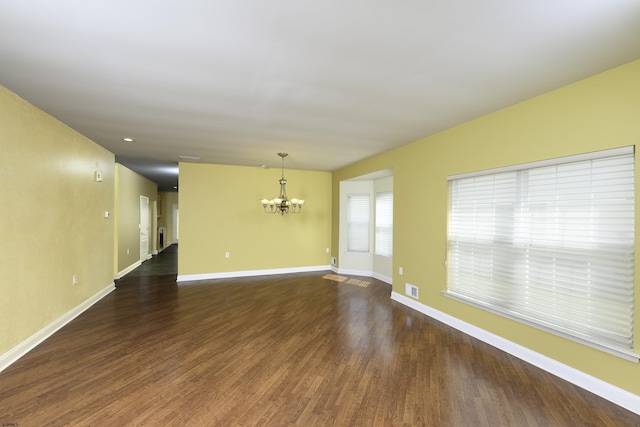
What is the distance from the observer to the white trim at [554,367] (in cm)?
218

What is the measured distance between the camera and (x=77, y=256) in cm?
400

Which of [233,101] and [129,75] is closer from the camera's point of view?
[129,75]

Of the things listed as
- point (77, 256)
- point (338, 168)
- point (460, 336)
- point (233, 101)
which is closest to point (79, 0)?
point (233, 101)

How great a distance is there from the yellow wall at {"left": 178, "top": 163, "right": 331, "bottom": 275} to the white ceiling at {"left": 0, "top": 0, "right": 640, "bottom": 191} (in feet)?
9.16

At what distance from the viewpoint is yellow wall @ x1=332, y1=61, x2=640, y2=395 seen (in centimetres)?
224

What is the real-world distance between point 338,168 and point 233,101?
4.18m

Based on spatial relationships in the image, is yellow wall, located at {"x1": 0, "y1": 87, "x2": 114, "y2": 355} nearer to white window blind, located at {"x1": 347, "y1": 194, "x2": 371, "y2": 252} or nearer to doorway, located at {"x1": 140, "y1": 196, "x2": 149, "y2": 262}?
doorway, located at {"x1": 140, "y1": 196, "x2": 149, "y2": 262}

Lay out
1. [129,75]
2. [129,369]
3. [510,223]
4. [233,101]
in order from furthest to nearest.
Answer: [510,223] → [233,101] → [129,369] → [129,75]

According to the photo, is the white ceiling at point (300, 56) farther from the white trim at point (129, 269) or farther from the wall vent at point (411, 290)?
the white trim at point (129, 269)

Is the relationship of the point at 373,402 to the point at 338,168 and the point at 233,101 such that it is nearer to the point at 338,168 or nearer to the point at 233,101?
the point at 233,101

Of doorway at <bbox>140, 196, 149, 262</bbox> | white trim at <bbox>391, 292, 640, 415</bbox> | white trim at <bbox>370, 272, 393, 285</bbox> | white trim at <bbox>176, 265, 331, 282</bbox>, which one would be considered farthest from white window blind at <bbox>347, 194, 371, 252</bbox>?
doorway at <bbox>140, 196, 149, 262</bbox>

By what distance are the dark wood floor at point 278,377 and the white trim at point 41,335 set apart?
75mm

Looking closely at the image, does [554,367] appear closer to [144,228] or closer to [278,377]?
[278,377]

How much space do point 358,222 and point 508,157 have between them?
4024mm
